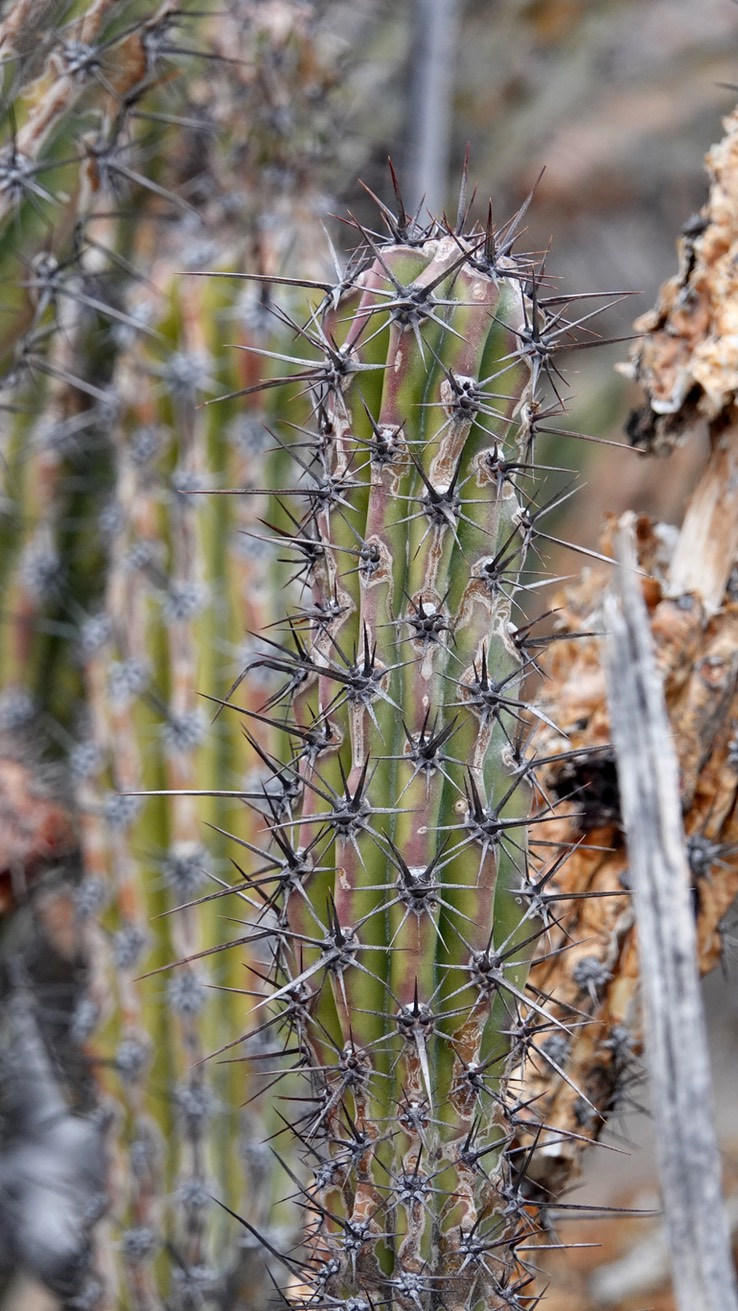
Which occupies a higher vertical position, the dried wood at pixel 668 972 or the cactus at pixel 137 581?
the cactus at pixel 137 581

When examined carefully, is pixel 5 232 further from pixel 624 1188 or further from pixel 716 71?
pixel 716 71

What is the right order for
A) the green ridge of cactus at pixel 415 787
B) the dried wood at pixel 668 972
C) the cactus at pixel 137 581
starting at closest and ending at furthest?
the dried wood at pixel 668 972
the green ridge of cactus at pixel 415 787
the cactus at pixel 137 581

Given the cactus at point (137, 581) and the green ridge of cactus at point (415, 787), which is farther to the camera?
the cactus at point (137, 581)

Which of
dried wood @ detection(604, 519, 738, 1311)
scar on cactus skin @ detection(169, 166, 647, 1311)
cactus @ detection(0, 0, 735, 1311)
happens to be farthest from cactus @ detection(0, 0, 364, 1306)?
dried wood @ detection(604, 519, 738, 1311)

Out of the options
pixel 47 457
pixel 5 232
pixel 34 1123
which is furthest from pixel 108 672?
pixel 34 1123

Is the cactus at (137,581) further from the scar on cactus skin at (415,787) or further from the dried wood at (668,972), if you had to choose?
the dried wood at (668,972)

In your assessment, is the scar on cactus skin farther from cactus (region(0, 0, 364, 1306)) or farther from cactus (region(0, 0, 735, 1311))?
cactus (region(0, 0, 364, 1306))

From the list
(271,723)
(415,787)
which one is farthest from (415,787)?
(271,723)

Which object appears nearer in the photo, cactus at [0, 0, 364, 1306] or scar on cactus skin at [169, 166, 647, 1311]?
scar on cactus skin at [169, 166, 647, 1311]

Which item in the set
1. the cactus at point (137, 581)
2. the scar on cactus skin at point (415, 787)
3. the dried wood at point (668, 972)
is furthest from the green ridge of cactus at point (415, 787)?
the cactus at point (137, 581)
